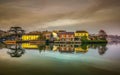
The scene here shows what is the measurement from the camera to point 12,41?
30.5 feet

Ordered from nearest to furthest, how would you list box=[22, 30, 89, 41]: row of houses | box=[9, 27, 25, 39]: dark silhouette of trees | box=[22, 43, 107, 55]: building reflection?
box=[9, 27, 25, 39]: dark silhouette of trees
box=[22, 30, 89, 41]: row of houses
box=[22, 43, 107, 55]: building reflection

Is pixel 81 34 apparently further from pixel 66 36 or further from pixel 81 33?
pixel 66 36

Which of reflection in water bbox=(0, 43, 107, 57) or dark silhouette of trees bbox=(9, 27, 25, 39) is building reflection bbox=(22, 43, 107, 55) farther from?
dark silhouette of trees bbox=(9, 27, 25, 39)

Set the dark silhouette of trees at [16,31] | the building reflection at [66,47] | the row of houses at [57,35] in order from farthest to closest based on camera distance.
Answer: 1. the building reflection at [66,47]
2. the row of houses at [57,35]
3. the dark silhouette of trees at [16,31]

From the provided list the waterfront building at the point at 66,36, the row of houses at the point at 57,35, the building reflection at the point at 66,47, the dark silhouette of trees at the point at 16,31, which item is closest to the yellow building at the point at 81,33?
the row of houses at the point at 57,35

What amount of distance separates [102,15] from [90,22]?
45 centimetres

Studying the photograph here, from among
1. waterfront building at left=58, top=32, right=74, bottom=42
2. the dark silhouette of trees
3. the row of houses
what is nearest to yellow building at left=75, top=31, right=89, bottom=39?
the row of houses

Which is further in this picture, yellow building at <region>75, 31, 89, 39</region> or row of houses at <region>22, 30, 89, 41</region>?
row of houses at <region>22, 30, 89, 41</region>

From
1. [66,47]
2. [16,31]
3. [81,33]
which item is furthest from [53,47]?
[16,31]

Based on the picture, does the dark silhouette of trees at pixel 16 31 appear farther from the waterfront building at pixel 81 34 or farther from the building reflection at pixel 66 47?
the waterfront building at pixel 81 34

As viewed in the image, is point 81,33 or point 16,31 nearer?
point 16,31

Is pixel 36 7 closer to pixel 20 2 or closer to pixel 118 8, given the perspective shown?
pixel 20 2

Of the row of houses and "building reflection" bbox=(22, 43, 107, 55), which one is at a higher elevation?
the row of houses

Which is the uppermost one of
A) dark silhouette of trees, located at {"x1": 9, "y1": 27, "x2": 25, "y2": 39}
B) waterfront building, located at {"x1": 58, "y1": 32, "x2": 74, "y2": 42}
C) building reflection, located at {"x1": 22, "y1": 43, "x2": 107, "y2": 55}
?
dark silhouette of trees, located at {"x1": 9, "y1": 27, "x2": 25, "y2": 39}
